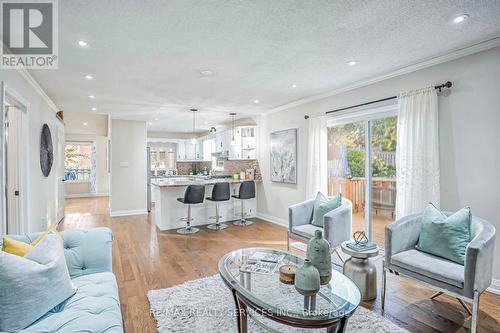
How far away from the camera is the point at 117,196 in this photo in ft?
22.5

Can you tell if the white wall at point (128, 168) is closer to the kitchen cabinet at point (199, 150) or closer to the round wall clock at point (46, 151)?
the round wall clock at point (46, 151)

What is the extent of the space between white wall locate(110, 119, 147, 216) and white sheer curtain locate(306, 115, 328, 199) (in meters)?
4.63

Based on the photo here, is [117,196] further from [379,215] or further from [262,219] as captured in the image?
[379,215]

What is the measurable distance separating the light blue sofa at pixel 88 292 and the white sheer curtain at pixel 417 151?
A: 11.0 feet

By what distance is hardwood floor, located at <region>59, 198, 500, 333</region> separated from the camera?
7.39 ft

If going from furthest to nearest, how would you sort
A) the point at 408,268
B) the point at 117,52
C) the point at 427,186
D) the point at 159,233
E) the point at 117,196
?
1. the point at 117,196
2. the point at 159,233
3. the point at 427,186
4. the point at 117,52
5. the point at 408,268

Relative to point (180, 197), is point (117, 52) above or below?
above

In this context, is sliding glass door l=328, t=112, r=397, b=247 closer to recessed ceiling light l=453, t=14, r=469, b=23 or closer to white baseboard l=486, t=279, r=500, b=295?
white baseboard l=486, t=279, r=500, b=295

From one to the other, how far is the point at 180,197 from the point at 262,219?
2027 millimetres

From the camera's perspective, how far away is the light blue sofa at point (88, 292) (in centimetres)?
143

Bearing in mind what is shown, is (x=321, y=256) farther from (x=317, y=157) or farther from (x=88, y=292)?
(x=317, y=157)

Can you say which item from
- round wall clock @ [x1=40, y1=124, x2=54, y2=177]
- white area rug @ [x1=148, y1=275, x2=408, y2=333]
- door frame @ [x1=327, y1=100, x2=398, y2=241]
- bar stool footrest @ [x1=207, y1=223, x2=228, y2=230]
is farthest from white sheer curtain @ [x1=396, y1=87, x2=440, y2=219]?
round wall clock @ [x1=40, y1=124, x2=54, y2=177]

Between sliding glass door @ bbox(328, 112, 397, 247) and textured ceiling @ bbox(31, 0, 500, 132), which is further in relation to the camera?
sliding glass door @ bbox(328, 112, 397, 247)

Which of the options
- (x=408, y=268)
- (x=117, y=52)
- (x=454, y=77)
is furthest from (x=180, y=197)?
(x=454, y=77)
